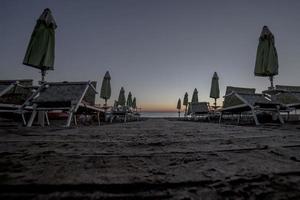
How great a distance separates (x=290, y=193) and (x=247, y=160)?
0.39 meters

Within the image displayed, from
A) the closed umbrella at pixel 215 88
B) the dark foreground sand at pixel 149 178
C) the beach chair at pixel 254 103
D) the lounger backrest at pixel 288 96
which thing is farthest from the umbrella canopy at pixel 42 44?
the closed umbrella at pixel 215 88

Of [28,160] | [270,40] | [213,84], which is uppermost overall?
[270,40]

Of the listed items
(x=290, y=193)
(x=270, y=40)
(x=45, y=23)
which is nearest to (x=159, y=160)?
(x=290, y=193)

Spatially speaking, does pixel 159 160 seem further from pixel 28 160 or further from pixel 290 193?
pixel 28 160

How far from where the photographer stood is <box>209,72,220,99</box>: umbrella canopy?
1331cm

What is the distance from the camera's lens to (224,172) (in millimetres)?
743

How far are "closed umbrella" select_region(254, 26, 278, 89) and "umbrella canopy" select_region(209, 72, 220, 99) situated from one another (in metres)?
5.87

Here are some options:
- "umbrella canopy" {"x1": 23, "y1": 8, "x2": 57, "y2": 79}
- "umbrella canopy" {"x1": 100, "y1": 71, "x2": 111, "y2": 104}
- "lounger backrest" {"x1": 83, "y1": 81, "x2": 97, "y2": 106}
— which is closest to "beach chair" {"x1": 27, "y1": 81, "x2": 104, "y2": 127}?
"lounger backrest" {"x1": 83, "y1": 81, "x2": 97, "y2": 106}

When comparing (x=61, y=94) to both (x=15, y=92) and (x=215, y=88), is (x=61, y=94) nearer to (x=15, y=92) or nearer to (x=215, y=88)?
(x=15, y=92)

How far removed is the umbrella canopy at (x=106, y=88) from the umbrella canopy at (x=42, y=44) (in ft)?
21.9

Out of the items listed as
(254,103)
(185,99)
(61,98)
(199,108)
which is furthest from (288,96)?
(185,99)

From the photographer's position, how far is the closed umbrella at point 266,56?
7094 millimetres

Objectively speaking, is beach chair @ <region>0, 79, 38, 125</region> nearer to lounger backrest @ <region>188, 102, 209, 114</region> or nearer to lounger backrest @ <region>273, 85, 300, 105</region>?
lounger backrest @ <region>273, 85, 300, 105</region>

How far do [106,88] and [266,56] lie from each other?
30.1 ft
